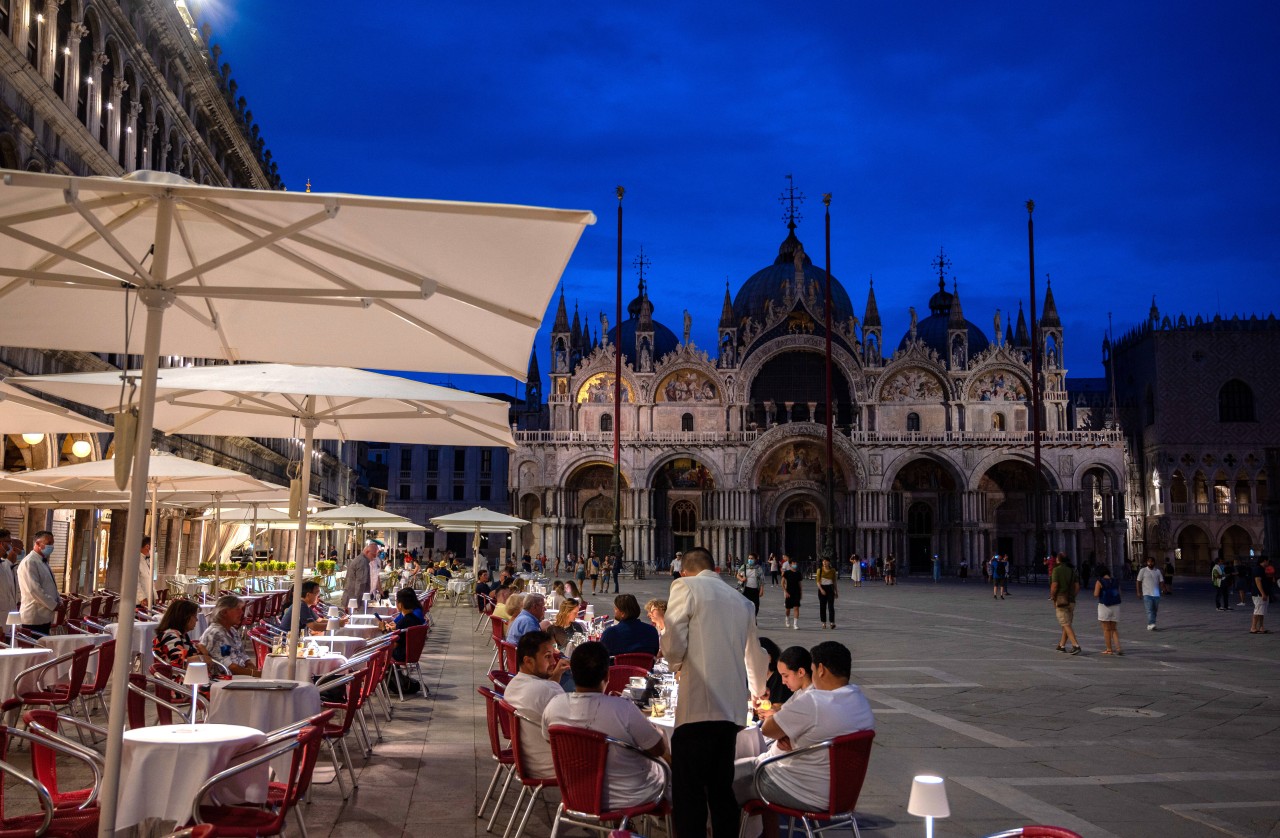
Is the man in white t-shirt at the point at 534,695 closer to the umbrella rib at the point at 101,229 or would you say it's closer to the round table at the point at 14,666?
the umbrella rib at the point at 101,229

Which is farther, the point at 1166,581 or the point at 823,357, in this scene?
the point at 823,357

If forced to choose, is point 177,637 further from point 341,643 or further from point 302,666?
point 341,643

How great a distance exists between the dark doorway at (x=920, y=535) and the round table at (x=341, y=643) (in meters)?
49.1

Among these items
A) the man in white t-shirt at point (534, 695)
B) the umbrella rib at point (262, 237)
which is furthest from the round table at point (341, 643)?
the umbrella rib at point (262, 237)

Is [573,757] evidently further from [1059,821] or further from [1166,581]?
[1166,581]

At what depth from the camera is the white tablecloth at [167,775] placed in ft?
16.1

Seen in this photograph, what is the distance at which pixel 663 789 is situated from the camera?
540cm

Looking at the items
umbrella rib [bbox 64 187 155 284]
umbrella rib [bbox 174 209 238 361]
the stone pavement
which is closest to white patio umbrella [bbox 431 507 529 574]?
the stone pavement

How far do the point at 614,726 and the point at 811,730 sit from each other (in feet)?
3.17

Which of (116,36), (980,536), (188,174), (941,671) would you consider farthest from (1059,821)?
(980,536)

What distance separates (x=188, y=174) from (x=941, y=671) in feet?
77.6

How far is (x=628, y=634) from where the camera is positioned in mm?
9141

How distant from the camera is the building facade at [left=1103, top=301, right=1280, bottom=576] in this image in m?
57.6

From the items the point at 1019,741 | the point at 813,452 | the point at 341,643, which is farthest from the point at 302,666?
the point at 813,452
